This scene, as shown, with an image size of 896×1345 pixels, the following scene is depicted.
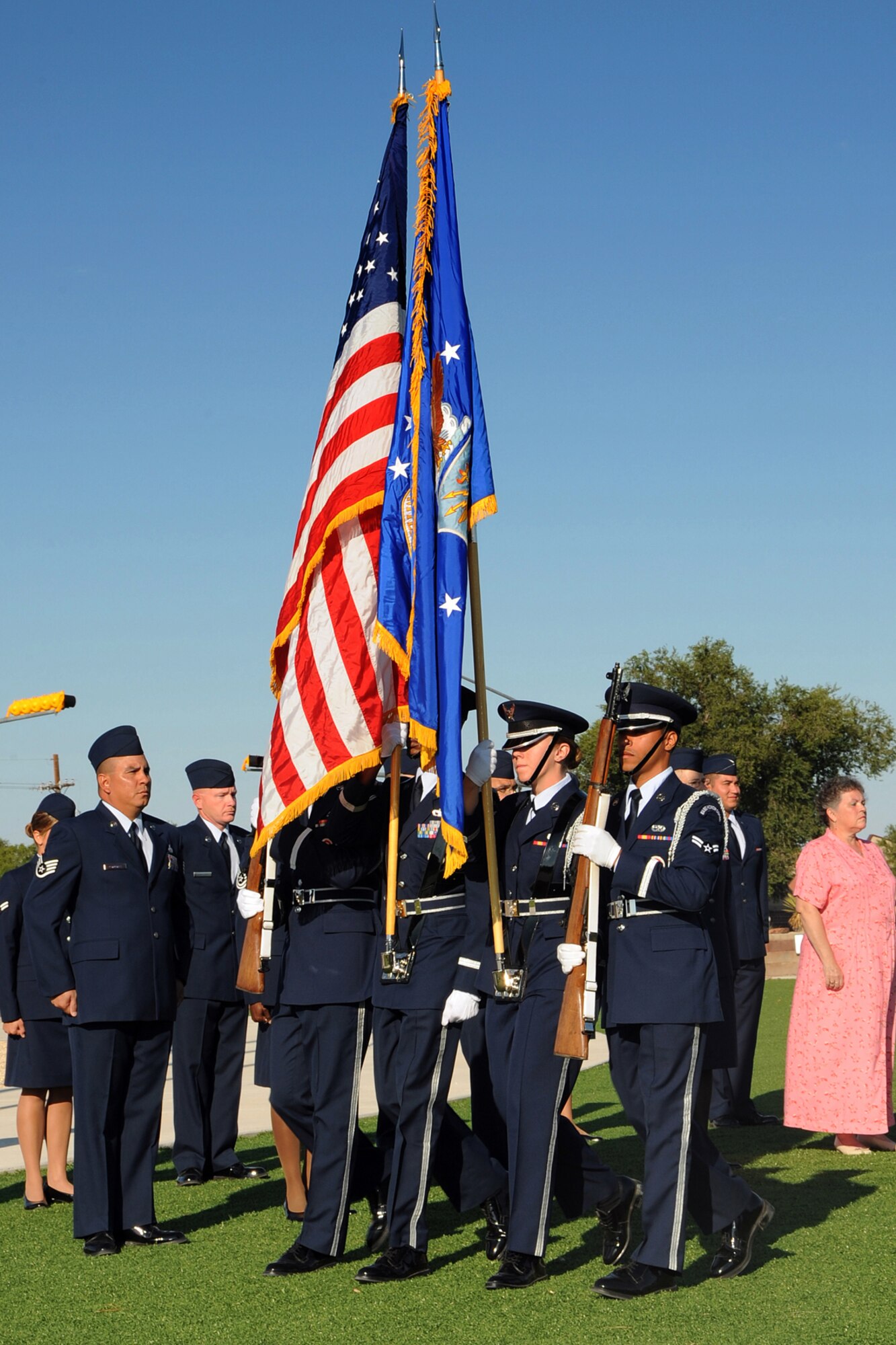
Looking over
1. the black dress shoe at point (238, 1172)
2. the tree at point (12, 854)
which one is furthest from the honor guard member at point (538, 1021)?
the tree at point (12, 854)

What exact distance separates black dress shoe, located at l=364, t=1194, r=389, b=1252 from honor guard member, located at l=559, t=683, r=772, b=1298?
137 centimetres

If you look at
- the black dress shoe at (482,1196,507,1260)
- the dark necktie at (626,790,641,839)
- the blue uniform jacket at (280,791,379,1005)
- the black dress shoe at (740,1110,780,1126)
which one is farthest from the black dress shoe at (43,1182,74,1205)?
the black dress shoe at (740,1110,780,1126)

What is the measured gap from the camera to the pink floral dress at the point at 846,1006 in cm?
811

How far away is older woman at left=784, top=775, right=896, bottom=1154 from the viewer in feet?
26.6

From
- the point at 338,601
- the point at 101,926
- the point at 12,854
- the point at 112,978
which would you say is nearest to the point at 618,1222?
the point at 112,978

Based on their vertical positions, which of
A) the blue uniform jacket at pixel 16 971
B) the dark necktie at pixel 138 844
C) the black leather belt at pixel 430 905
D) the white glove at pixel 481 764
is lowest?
the blue uniform jacket at pixel 16 971

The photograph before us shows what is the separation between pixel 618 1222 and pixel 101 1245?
2156mm

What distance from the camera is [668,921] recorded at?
5.39 meters

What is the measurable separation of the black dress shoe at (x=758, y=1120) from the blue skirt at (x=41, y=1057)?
434 centimetres

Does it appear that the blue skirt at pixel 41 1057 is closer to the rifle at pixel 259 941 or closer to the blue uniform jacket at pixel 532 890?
the rifle at pixel 259 941

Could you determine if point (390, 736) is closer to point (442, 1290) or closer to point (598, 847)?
point (598, 847)

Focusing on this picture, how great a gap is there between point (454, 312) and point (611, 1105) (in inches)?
238

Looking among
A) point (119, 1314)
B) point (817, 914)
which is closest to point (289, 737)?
point (119, 1314)

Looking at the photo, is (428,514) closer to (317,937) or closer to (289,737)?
(289,737)
